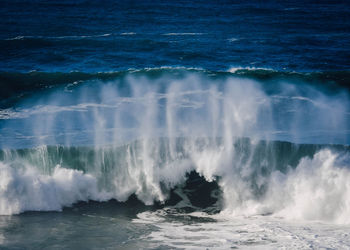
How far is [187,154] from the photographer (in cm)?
984

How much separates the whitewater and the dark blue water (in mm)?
4097

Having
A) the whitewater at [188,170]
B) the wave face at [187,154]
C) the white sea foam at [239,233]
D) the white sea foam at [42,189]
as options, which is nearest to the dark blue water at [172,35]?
the wave face at [187,154]

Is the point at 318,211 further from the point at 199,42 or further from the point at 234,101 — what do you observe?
the point at 199,42

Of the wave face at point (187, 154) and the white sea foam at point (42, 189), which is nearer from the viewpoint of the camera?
the white sea foam at point (42, 189)

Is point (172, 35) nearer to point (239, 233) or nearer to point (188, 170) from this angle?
point (188, 170)

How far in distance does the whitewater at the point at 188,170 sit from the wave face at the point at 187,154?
0.02m

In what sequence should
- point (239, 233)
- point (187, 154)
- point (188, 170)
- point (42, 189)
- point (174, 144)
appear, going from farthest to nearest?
1. point (174, 144)
2. point (187, 154)
3. point (188, 170)
4. point (42, 189)
5. point (239, 233)

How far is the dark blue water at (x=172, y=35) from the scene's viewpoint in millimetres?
16688

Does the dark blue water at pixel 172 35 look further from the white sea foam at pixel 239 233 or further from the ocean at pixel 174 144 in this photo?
the white sea foam at pixel 239 233

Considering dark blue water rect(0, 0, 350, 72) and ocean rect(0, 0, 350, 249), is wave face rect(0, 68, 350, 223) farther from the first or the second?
dark blue water rect(0, 0, 350, 72)

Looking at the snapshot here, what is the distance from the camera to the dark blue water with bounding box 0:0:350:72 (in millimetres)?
16688

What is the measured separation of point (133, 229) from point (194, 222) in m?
1.17

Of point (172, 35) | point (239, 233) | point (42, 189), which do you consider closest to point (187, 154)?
point (239, 233)

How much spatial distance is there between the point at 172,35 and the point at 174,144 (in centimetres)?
1133
